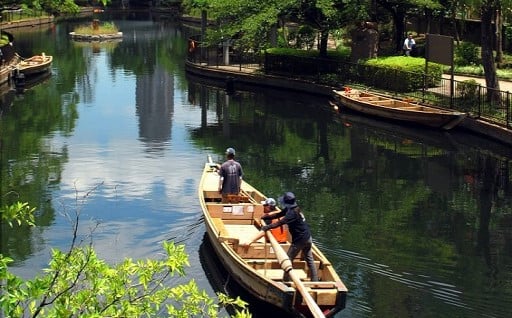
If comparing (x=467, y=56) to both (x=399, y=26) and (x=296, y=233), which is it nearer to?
(x=399, y=26)

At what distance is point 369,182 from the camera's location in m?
30.1

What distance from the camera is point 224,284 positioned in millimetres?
19172

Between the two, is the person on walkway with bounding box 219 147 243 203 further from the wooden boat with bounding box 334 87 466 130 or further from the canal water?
the wooden boat with bounding box 334 87 466 130

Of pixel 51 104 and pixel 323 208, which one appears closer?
pixel 323 208

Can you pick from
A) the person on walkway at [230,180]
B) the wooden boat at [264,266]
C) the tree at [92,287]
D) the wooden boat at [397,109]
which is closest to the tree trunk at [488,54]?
the wooden boat at [397,109]

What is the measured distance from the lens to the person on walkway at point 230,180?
74.7 ft

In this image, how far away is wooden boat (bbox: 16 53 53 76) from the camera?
56650 mm

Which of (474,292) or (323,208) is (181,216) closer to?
(323,208)

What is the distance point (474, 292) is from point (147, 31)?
9004 cm

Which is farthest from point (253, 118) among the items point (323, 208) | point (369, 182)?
point (323, 208)

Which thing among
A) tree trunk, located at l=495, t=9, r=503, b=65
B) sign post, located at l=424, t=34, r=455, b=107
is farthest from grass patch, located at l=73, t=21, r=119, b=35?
sign post, located at l=424, t=34, r=455, b=107

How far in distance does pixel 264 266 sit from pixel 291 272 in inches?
56.5

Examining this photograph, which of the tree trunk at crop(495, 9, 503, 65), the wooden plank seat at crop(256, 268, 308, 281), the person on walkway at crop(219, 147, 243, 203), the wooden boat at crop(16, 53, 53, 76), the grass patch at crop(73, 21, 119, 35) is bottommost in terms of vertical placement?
the grass patch at crop(73, 21, 119, 35)

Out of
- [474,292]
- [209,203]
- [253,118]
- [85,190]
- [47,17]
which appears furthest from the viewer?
[47,17]
